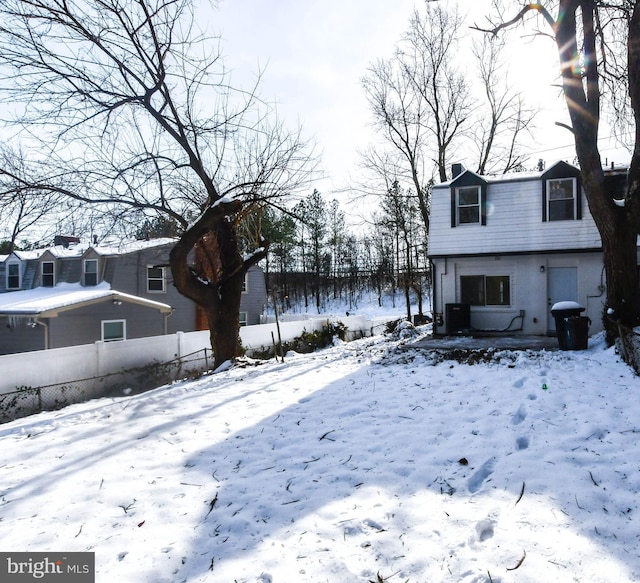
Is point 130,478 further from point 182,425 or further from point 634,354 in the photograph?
point 634,354

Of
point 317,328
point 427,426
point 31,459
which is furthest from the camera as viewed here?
point 317,328

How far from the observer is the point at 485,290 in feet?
45.4

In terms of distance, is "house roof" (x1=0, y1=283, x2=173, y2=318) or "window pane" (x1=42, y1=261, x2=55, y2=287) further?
"window pane" (x1=42, y1=261, x2=55, y2=287)

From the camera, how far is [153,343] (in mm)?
12797

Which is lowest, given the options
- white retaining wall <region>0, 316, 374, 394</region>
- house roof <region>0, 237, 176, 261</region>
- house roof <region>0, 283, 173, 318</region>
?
white retaining wall <region>0, 316, 374, 394</region>

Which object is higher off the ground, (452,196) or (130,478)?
(452,196)

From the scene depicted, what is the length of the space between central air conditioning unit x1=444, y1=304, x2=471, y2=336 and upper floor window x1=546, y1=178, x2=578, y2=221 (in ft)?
13.1

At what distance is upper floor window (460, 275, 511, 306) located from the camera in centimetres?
1366

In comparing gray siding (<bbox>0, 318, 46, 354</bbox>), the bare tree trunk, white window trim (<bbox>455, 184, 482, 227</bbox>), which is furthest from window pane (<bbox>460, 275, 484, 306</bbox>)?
gray siding (<bbox>0, 318, 46, 354</bbox>)

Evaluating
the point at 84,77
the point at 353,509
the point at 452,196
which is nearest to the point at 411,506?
the point at 353,509

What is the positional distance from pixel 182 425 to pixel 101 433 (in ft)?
3.06

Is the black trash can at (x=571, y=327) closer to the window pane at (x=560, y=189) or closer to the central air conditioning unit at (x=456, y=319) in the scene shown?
the central air conditioning unit at (x=456, y=319)

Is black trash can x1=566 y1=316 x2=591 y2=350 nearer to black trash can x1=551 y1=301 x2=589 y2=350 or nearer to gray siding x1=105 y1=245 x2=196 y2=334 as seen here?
black trash can x1=551 y1=301 x2=589 y2=350

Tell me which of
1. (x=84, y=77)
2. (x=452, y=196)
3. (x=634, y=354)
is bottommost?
(x=634, y=354)
